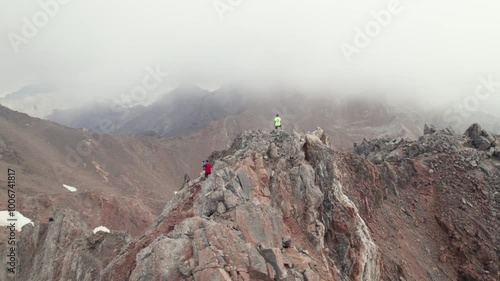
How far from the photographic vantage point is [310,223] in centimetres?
2156

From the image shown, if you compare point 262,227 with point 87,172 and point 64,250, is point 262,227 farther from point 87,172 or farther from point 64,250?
point 87,172

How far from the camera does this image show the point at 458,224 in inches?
1221

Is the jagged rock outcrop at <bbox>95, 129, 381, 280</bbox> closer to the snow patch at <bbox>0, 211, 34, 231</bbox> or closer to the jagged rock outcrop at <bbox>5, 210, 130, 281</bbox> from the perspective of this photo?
the jagged rock outcrop at <bbox>5, 210, 130, 281</bbox>

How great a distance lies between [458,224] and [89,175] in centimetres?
8569

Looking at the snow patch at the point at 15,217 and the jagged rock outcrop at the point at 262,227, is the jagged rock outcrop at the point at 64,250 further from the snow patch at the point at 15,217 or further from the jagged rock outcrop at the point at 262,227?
the snow patch at the point at 15,217

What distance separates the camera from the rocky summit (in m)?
15.1

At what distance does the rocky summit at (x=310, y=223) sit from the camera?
593 inches

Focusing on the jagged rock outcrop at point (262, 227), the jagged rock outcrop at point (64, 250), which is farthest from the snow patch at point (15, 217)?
the jagged rock outcrop at point (262, 227)

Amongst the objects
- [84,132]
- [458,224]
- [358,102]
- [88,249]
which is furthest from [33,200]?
[358,102]

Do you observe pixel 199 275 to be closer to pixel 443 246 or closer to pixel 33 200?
pixel 443 246

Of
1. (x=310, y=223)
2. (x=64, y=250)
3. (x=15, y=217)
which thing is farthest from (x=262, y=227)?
(x=15, y=217)

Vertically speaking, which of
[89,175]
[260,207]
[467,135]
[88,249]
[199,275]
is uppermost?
[467,135]

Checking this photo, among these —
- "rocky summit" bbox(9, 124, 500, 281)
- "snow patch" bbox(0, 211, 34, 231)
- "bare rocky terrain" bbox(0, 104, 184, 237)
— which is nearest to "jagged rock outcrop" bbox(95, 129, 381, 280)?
"rocky summit" bbox(9, 124, 500, 281)

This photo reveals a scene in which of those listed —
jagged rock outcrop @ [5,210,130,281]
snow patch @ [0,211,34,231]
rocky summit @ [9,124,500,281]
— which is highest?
rocky summit @ [9,124,500,281]
